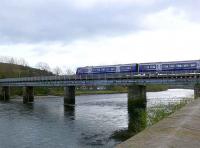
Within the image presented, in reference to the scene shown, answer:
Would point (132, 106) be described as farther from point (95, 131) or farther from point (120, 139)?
point (120, 139)

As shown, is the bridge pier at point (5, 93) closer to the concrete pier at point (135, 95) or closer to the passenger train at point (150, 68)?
the passenger train at point (150, 68)

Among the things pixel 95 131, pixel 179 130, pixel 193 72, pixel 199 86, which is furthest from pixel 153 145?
pixel 193 72

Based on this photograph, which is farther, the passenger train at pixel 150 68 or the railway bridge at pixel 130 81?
the passenger train at pixel 150 68

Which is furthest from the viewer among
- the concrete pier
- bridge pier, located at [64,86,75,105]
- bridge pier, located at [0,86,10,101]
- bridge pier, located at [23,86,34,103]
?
bridge pier, located at [0,86,10,101]

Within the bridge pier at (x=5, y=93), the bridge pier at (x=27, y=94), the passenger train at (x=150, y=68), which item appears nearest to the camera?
the passenger train at (x=150, y=68)

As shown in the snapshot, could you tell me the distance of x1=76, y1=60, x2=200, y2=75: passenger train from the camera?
197 ft

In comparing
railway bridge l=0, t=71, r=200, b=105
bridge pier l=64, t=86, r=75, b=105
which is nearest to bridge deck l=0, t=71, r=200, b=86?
railway bridge l=0, t=71, r=200, b=105

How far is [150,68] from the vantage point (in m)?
66.1

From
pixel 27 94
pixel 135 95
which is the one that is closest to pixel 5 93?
pixel 27 94

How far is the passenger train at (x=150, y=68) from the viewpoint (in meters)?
60.1

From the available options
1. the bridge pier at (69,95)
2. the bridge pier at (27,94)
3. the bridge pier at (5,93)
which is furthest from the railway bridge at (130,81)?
the bridge pier at (5,93)

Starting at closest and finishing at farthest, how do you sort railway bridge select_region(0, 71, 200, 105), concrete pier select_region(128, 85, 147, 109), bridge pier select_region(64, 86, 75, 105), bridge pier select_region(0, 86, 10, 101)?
1. railway bridge select_region(0, 71, 200, 105)
2. concrete pier select_region(128, 85, 147, 109)
3. bridge pier select_region(64, 86, 75, 105)
4. bridge pier select_region(0, 86, 10, 101)

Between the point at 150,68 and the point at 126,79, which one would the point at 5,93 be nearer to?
the point at 126,79

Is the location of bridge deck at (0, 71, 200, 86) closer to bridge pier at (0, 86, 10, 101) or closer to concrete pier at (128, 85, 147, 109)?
concrete pier at (128, 85, 147, 109)
